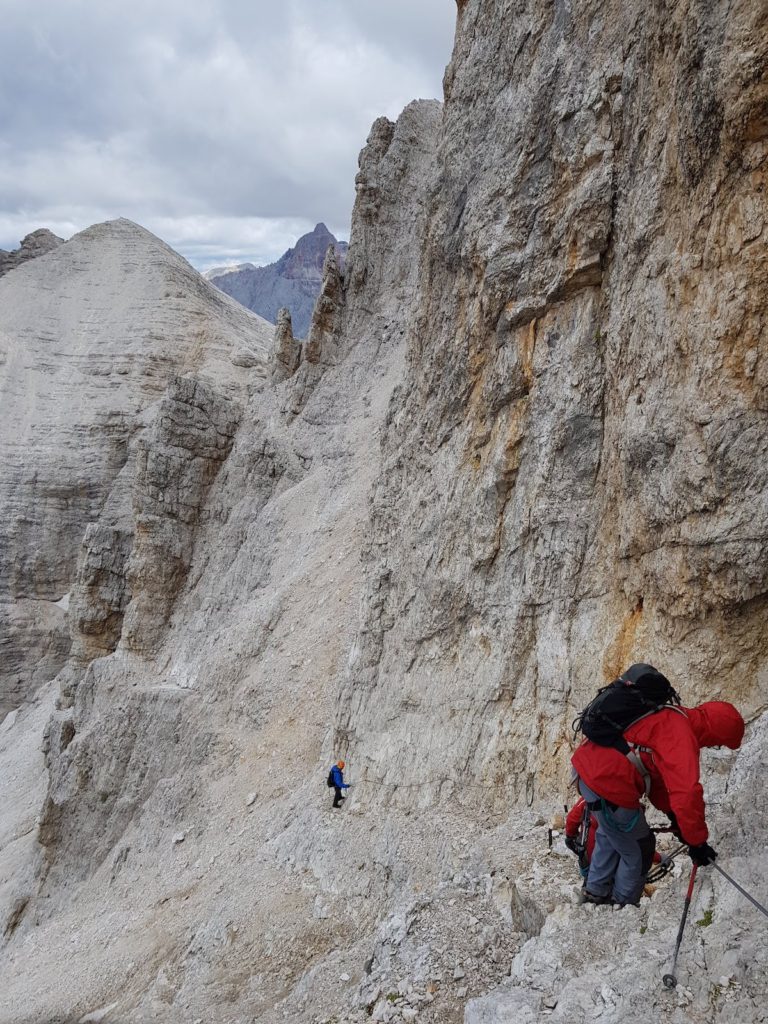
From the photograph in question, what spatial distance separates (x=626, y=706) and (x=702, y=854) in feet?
3.63

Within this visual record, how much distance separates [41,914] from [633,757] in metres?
22.6

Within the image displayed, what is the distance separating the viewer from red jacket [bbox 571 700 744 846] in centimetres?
492

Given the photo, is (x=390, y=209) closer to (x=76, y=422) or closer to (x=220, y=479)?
(x=220, y=479)

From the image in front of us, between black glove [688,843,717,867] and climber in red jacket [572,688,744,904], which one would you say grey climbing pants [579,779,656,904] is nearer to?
climber in red jacket [572,688,744,904]

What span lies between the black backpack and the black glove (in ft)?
2.53

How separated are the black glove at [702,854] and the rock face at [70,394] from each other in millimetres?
36764

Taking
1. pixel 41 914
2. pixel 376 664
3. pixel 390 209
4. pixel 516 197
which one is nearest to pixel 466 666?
pixel 376 664

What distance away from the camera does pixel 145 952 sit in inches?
562

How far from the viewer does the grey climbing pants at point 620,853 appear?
5.59 metres

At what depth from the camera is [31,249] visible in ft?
209

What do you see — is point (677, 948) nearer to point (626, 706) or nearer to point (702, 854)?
point (702, 854)

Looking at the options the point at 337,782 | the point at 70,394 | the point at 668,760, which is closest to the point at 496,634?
the point at 337,782

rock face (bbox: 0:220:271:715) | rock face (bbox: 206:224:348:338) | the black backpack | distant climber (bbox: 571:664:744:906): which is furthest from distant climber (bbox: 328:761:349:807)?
rock face (bbox: 206:224:348:338)

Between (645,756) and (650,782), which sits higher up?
(645,756)
